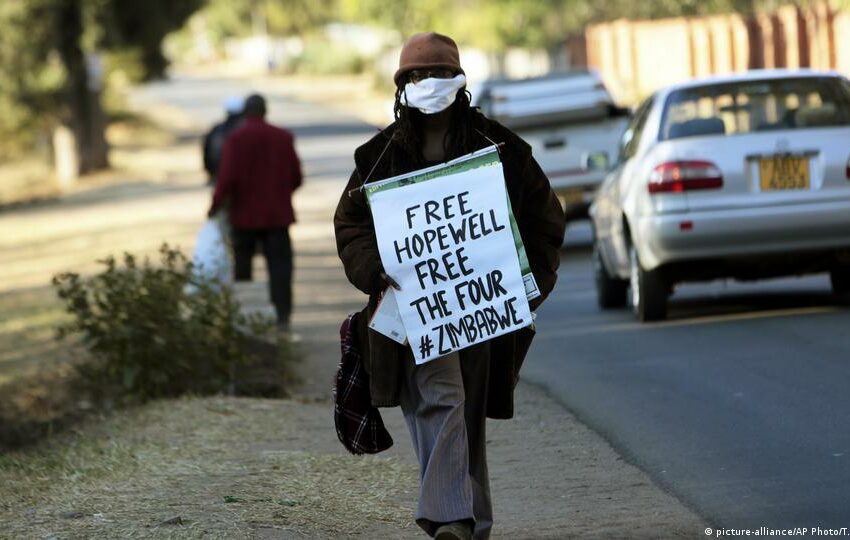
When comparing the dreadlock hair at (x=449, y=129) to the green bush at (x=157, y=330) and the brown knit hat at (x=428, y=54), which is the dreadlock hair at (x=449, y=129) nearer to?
the brown knit hat at (x=428, y=54)

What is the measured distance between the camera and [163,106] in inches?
2670

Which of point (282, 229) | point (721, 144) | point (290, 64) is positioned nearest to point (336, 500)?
point (721, 144)

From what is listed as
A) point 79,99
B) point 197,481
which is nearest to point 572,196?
point 197,481

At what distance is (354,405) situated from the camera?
5844mm

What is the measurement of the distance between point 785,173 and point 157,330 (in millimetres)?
4284

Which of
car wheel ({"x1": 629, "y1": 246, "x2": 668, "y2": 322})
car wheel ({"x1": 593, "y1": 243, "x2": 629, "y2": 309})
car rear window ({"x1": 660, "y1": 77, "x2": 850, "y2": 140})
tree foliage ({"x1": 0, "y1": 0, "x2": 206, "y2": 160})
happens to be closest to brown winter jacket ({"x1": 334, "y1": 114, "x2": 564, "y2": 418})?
car rear window ({"x1": 660, "y1": 77, "x2": 850, "y2": 140})

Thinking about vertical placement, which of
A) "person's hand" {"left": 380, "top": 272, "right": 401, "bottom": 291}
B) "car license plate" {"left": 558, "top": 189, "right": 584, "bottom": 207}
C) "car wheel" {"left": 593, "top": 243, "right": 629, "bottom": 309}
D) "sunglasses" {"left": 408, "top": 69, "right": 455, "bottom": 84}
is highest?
"sunglasses" {"left": 408, "top": 69, "right": 455, "bottom": 84}

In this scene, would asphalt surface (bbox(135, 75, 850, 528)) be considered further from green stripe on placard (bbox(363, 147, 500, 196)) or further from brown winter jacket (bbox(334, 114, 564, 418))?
green stripe on placard (bbox(363, 147, 500, 196))

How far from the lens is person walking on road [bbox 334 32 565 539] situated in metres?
5.46

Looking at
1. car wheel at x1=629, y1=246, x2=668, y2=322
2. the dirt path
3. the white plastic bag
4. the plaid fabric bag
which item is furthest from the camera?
the white plastic bag

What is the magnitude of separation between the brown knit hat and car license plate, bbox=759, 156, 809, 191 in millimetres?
6035

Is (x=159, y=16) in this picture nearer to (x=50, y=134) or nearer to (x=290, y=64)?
(x=50, y=134)

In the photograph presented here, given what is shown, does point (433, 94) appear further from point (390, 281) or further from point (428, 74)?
point (390, 281)

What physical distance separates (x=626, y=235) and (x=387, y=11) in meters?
54.3
